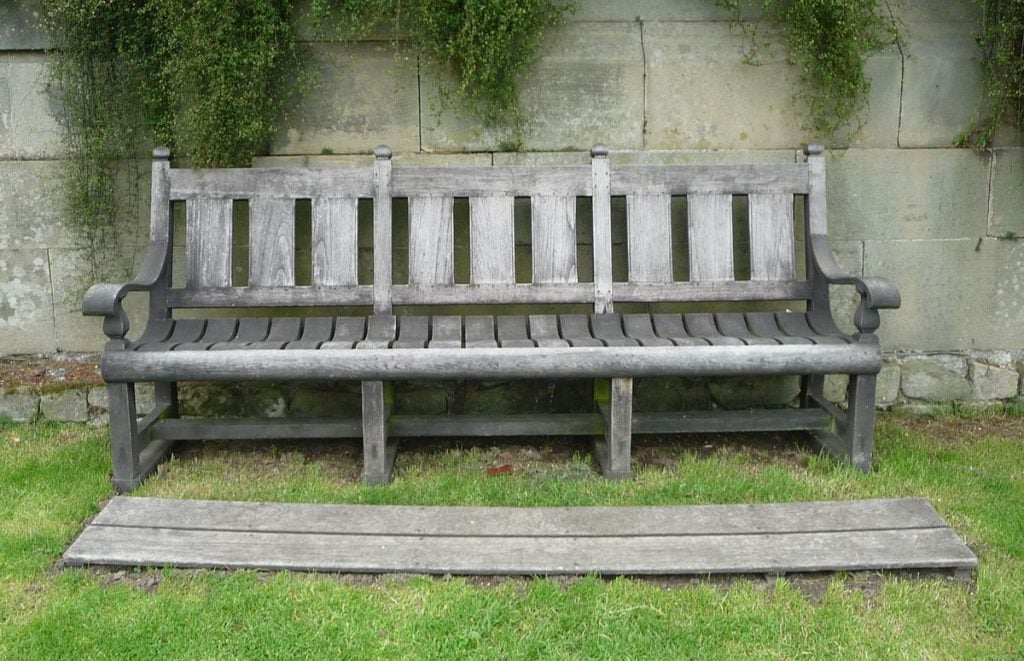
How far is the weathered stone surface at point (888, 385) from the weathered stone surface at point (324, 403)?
8.31 ft

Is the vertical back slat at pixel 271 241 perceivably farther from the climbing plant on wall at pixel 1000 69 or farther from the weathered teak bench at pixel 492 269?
the climbing plant on wall at pixel 1000 69

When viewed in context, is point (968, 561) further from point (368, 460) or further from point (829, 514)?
point (368, 460)

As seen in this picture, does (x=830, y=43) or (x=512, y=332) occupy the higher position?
(x=830, y=43)

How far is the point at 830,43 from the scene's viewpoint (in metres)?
3.90

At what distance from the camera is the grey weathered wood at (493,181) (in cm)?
379

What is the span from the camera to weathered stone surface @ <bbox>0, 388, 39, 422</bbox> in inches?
160

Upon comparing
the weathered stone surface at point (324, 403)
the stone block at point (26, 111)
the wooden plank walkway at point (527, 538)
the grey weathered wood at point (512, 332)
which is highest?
the stone block at point (26, 111)

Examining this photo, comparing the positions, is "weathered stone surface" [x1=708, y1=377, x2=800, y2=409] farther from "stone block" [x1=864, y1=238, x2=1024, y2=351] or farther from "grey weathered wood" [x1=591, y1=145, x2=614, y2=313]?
"grey weathered wood" [x1=591, y1=145, x2=614, y2=313]

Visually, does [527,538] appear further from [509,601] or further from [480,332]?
[480,332]

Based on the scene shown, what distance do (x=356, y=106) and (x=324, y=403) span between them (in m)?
1.40

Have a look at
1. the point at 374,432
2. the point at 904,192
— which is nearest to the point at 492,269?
the point at 374,432

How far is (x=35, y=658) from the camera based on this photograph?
2.30 m

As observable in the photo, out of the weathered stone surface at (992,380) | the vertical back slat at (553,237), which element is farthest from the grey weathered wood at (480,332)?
the weathered stone surface at (992,380)

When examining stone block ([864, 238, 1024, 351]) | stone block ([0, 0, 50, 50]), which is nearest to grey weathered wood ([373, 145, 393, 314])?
stone block ([0, 0, 50, 50])
